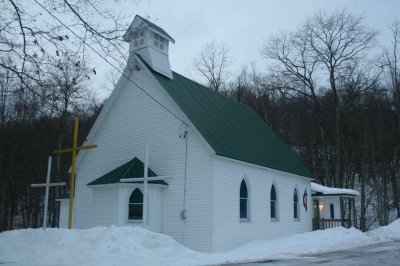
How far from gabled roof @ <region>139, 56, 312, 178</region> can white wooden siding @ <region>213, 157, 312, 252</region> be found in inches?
21.3

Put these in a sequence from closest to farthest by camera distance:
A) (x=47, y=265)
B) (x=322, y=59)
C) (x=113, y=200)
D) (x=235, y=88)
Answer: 1. (x=47, y=265)
2. (x=113, y=200)
3. (x=322, y=59)
4. (x=235, y=88)

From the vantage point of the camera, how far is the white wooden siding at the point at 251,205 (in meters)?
19.4

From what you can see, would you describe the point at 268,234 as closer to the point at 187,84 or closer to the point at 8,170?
the point at 187,84

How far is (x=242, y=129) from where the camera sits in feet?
84.2

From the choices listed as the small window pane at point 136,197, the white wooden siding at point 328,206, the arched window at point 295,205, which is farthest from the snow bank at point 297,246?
the white wooden siding at point 328,206

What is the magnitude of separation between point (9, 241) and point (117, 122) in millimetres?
9080

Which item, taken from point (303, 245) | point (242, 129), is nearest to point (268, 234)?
point (303, 245)

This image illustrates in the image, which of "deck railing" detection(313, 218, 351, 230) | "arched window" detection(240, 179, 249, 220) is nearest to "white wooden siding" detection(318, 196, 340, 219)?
"deck railing" detection(313, 218, 351, 230)

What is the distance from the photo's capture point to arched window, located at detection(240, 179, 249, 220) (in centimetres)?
2164

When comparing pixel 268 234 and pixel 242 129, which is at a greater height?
pixel 242 129

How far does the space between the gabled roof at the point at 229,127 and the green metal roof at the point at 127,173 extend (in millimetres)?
3257

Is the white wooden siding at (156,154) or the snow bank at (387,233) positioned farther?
the snow bank at (387,233)

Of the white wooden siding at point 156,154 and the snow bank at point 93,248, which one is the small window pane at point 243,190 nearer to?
the white wooden siding at point 156,154

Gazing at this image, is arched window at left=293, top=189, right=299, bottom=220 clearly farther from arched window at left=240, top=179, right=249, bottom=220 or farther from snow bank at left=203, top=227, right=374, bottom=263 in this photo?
arched window at left=240, top=179, right=249, bottom=220
